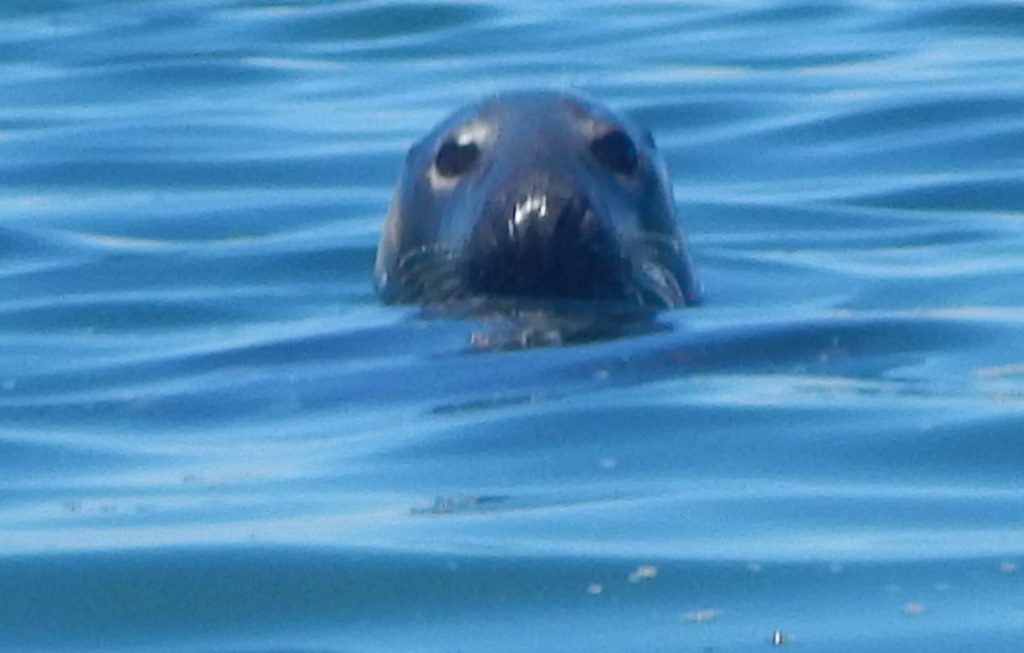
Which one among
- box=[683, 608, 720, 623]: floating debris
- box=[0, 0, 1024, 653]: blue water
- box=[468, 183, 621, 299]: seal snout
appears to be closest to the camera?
box=[683, 608, 720, 623]: floating debris

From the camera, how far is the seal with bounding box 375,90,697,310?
732cm

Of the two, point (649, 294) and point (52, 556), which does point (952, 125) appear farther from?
point (52, 556)

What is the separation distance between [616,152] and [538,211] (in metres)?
0.45

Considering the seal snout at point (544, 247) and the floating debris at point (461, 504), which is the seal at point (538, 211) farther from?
the floating debris at point (461, 504)

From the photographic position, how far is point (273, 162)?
39.1 ft

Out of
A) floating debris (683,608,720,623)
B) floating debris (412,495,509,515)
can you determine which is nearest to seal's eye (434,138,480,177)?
floating debris (412,495,509,515)

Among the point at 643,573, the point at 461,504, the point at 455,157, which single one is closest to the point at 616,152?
the point at 455,157

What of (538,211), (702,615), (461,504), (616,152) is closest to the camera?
(702,615)

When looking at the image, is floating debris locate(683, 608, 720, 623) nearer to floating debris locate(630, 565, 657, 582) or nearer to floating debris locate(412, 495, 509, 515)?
floating debris locate(630, 565, 657, 582)

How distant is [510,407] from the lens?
640 centimetres

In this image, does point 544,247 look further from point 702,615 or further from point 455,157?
point 702,615

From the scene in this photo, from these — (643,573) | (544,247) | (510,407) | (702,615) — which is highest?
(544,247)

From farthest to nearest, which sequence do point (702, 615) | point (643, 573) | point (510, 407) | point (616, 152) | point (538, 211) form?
point (616, 152)
point (538, 211)
point (510, 407)
point (643, 573)
point (702, 615)

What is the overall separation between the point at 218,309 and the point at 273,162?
3275 mm
